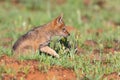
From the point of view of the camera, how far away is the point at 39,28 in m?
9.55

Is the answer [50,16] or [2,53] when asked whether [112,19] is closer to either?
[50,16]

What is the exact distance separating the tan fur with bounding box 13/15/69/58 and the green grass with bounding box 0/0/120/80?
0.21 m

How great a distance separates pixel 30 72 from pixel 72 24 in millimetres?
6119

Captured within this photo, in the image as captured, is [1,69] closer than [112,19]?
Yes

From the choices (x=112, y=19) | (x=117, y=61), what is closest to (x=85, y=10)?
(x=112, y=19)

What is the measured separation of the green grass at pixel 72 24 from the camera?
26.4ft

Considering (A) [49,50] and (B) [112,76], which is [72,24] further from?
(B) [112,76]

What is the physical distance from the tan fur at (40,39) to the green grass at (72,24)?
0.21 metres

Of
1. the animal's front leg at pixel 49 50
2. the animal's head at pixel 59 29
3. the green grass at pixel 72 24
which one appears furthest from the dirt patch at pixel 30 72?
the animal's head at pixel 59 29

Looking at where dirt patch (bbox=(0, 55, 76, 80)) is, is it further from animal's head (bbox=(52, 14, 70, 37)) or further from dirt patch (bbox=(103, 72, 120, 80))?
animal's head (bbox=(52, 14, 70, 37))

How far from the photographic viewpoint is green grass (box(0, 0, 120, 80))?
805 centimetres

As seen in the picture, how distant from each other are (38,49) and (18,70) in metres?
1.56

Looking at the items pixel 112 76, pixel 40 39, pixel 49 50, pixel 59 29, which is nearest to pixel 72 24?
pixel 59 29

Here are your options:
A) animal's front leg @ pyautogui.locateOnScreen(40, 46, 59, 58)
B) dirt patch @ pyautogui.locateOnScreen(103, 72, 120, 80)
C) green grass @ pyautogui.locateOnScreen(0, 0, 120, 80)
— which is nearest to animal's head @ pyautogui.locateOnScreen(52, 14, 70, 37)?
green grass @ pyautogui.locateOnScreen(0, 0, 120, 80)
